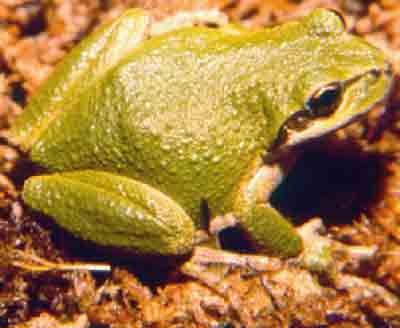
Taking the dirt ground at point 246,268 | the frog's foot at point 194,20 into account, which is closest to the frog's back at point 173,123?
the dirt ground at point 246,268

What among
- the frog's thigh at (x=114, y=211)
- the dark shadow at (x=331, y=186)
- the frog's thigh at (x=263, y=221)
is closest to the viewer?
the frog's thigh at (x=114, y=211)

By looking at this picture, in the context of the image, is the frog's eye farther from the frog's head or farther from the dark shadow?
the dark shadow

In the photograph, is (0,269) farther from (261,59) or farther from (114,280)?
(261,59)

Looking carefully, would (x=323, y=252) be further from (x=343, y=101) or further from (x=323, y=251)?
(x=343, y=101)

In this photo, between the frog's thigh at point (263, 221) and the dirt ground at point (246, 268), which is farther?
the frog's thigh at point (263, 221)

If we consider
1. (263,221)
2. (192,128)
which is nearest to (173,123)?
(192,128)

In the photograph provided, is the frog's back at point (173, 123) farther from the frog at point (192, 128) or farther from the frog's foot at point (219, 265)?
the frog's foot at point (219, 265)

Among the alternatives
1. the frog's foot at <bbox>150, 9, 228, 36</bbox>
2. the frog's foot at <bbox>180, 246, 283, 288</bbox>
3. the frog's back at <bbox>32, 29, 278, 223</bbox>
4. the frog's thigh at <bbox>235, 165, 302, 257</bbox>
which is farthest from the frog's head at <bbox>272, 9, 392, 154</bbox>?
the frog's foot at <bbox>150, 9, 228, 36</bbox>
